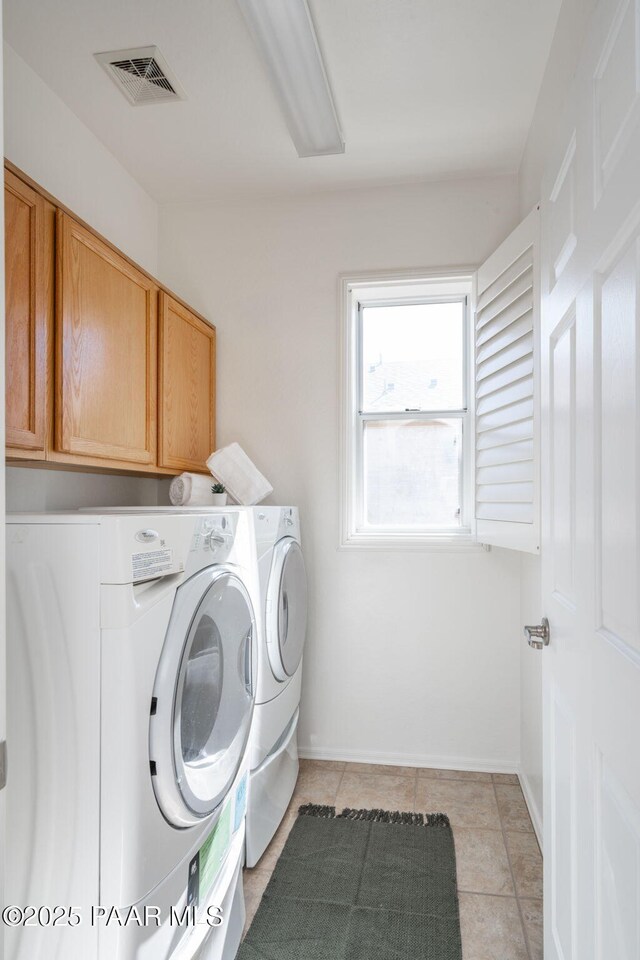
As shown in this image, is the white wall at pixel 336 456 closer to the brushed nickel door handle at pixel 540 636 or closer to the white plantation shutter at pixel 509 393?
the white plantation shutter at pixel 509 393

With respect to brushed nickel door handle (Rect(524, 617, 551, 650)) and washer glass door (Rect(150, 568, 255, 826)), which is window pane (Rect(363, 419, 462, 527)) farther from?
brushed nickel door handle (Rect(524, 617, 551, 650))

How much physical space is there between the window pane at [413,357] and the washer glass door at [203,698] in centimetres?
151

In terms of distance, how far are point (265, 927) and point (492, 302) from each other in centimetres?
227

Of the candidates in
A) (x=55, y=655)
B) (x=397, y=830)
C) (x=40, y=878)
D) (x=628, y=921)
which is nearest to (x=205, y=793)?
(x=40, y=878)

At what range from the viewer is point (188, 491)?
97.7 inches

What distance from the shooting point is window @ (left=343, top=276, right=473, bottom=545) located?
2.89 meters

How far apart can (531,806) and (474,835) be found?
0.92ft

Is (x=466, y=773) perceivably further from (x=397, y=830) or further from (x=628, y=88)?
(x=628, y=88)

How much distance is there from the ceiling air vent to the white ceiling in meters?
0.03

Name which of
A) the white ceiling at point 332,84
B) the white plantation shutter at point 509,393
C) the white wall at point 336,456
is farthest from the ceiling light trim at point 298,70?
the white plantation shutter at point 509,393

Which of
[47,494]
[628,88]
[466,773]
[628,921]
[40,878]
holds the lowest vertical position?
[466,773]

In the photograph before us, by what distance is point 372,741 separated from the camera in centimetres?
284

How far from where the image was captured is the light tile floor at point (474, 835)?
1.74 m

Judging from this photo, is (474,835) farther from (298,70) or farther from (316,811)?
(298,70)
